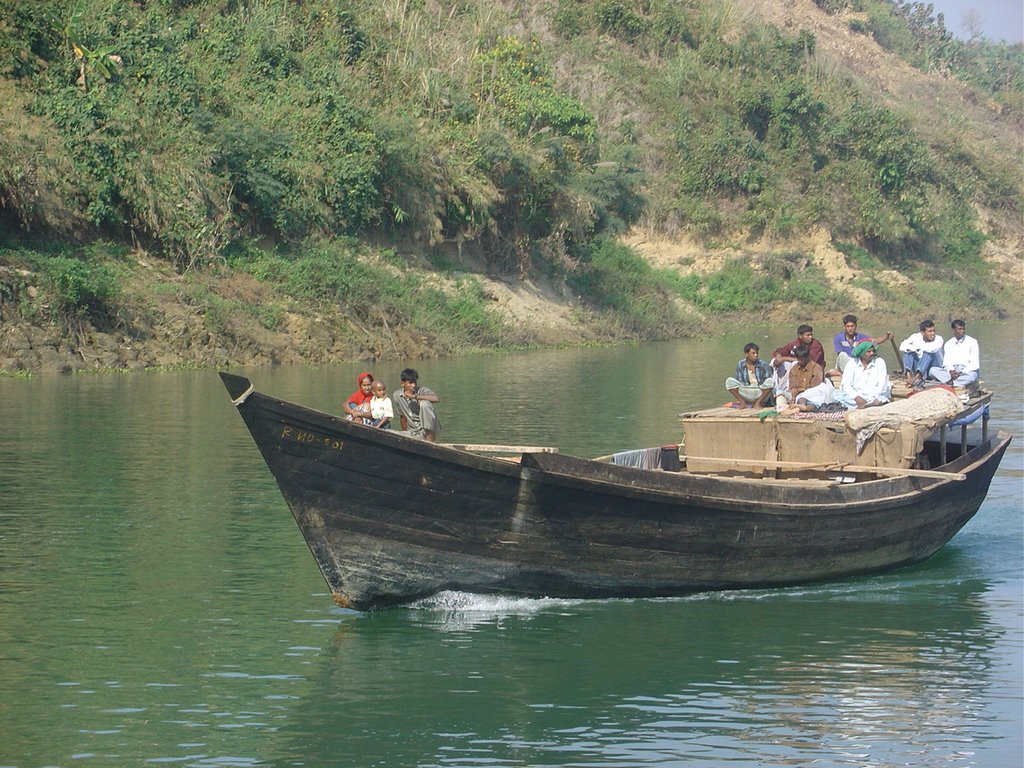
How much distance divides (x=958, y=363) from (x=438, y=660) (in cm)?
780

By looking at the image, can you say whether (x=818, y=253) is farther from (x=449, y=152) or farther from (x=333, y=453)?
(x=333, y=453)

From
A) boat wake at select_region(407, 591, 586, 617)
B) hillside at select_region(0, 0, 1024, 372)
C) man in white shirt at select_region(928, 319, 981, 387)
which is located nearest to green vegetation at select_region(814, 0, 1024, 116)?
hillside at select_region(0, 0, 1024, 372)

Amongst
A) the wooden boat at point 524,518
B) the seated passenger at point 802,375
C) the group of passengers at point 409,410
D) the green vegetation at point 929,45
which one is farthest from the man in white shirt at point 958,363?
the green vegetation at point 929,45

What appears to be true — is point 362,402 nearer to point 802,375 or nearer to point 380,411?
point 380,411

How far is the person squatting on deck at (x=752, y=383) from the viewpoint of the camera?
14.0 meters

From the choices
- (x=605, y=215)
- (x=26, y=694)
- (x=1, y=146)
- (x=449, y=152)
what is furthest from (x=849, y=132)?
(x=26, y=694)

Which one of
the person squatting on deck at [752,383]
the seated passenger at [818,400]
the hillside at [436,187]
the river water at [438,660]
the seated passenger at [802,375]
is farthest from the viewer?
the hillside at [436,187]

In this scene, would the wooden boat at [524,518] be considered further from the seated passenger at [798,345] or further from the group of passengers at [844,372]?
the seated passenger at [798,345]

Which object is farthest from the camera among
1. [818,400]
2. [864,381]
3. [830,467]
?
[864,381]

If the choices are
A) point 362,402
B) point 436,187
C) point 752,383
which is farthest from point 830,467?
point 436,187

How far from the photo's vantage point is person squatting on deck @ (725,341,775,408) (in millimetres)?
14023

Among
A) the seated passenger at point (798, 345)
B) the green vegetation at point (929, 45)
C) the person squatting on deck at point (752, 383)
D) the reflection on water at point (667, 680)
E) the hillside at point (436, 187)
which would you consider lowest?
the reflection on water at point (667, 680)

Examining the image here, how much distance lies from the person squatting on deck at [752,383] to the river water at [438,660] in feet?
7.20

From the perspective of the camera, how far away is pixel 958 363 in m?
15.2
